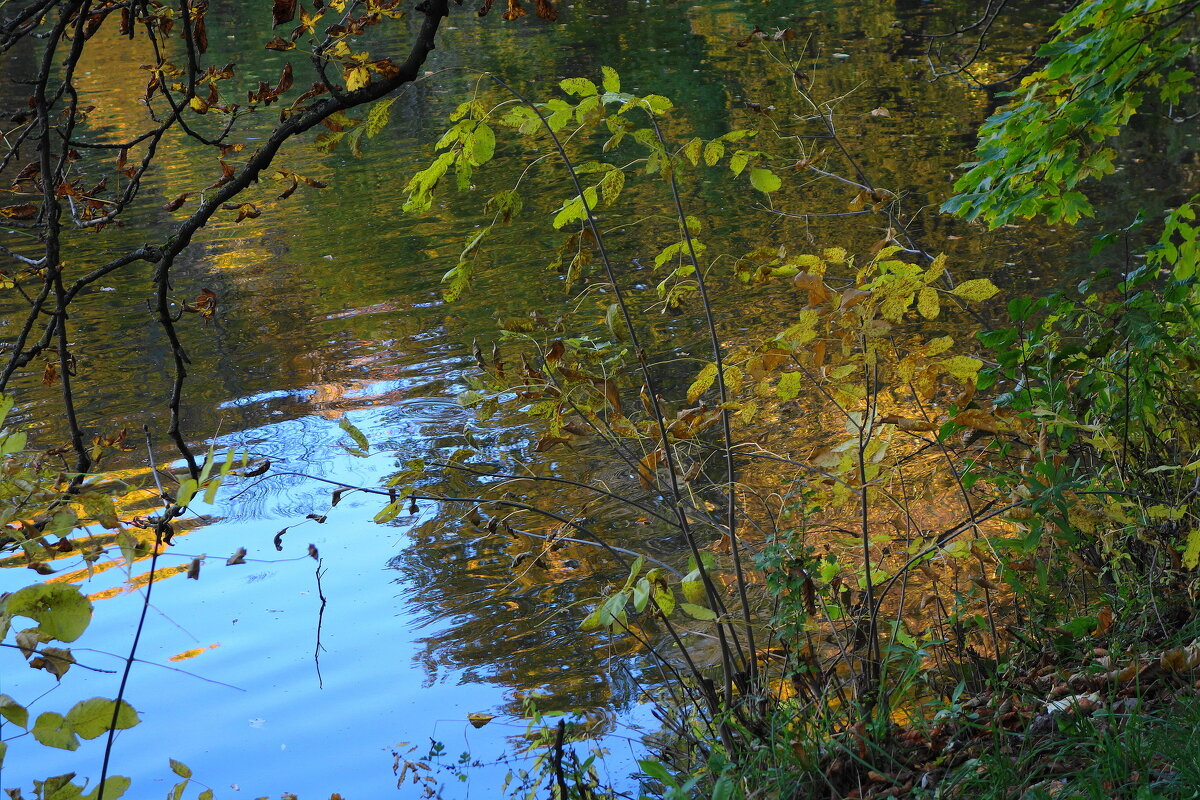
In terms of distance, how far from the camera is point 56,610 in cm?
181

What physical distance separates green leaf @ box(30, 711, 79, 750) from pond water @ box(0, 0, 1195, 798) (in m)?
1.52

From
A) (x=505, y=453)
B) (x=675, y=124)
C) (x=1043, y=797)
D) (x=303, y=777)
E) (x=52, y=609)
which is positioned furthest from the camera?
(x=675, y=124)

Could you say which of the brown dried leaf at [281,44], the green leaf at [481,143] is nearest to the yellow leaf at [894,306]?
the green leaf at [481,143]

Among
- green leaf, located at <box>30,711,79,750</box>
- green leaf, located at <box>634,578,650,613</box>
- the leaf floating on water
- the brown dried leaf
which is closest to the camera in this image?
green leaf, located at <box>30,711,79,750</box>

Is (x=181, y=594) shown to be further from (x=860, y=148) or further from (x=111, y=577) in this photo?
(x=860, y=148)

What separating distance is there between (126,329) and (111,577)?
12.9ft

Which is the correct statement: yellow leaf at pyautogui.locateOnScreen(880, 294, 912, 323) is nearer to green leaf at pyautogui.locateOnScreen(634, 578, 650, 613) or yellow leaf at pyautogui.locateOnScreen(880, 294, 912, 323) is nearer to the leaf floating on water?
green leaf at pyautogui.locateOnScreen(634, 578, 650, 613)

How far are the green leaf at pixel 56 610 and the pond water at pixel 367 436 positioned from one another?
1459 mm

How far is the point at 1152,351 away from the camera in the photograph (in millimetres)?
3178

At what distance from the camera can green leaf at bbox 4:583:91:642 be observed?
1794 millimetres

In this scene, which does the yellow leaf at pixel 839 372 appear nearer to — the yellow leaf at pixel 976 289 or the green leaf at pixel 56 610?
the yellow leaf at pixel 976 289

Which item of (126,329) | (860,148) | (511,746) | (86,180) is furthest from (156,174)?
(511,746)

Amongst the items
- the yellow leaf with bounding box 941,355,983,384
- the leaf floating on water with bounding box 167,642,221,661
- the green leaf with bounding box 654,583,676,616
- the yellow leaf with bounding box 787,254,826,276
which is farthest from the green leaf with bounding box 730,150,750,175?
the leaf floating on water with bounding box 167,642,221,661

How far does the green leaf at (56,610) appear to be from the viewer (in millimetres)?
1794
